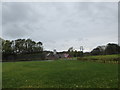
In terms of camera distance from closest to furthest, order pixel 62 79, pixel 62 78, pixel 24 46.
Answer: pixel 62 79
pixel 62 78
pixel 24 46

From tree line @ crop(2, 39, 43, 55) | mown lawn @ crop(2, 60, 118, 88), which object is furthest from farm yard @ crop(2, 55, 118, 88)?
tree line @ crop(2, 39, 43, 55)

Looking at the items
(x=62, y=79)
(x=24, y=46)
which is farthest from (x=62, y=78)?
(x=24, y=46)

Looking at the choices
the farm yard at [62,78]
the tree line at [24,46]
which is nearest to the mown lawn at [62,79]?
the farm yard at [62,78]

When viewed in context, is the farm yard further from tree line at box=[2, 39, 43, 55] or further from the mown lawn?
tree line at box=[2, 39, 43, 55]

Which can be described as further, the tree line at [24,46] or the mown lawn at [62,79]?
the tree line at [24,46]

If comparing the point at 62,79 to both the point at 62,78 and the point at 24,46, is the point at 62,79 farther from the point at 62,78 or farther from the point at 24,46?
the point at 24,46

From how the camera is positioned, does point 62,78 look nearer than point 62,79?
No

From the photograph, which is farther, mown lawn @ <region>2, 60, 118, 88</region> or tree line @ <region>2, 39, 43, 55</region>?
tree line @ <region>2, 39, 43, 55</region>

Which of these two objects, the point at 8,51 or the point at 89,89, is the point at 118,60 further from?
the point at 8,51

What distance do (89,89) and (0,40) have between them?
2755 inches

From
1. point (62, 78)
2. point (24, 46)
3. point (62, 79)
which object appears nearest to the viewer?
point (62, 79)

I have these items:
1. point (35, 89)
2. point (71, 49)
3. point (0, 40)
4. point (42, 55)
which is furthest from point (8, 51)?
point (35, 89)

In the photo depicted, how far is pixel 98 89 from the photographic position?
6266mm

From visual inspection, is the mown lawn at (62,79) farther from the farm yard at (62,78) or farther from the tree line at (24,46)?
the tree line at (24,46)
